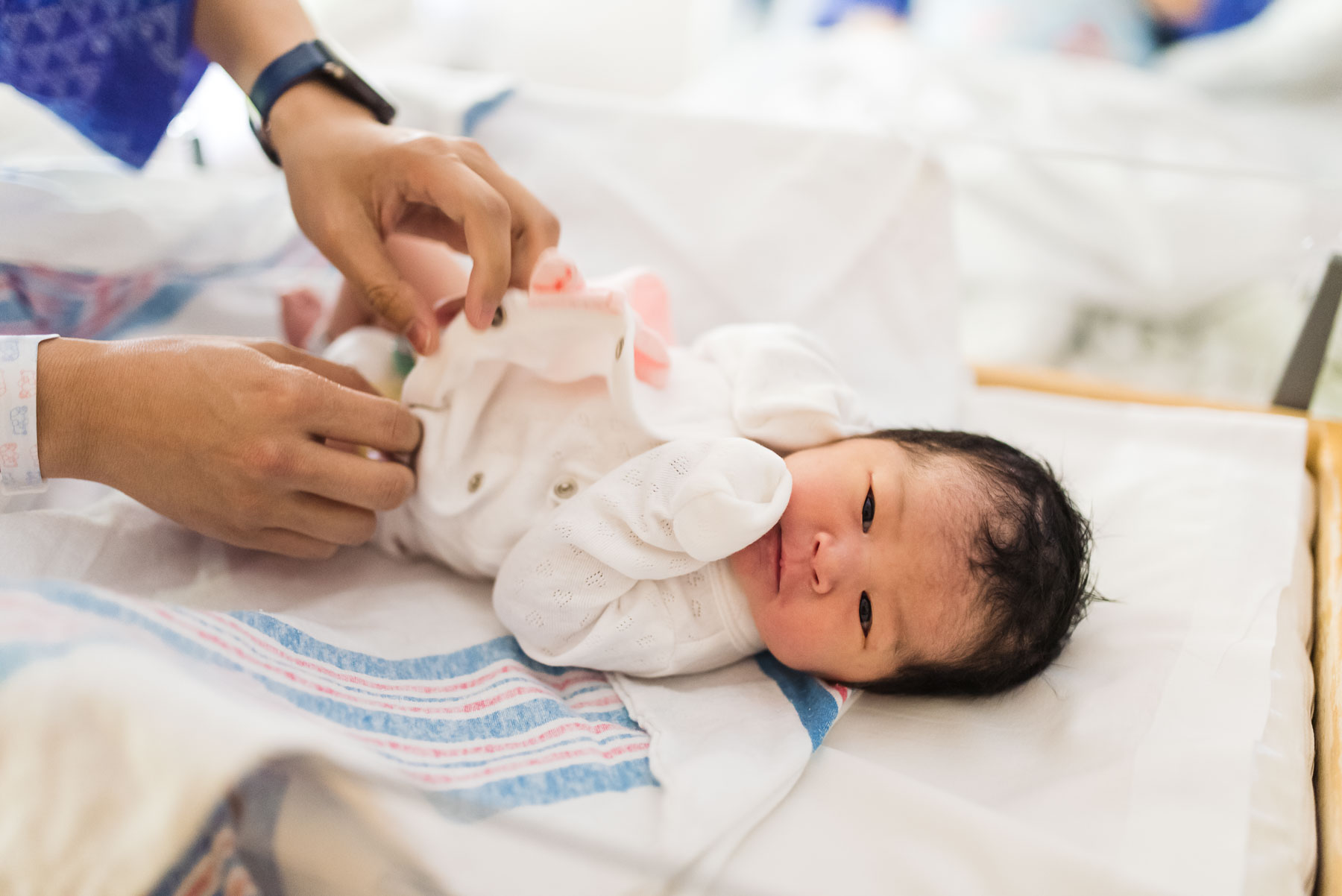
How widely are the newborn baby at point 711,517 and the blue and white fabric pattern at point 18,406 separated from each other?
31 cm

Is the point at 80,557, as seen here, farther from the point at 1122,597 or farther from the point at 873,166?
the point at 873,166

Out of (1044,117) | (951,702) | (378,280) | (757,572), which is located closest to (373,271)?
(378,280)

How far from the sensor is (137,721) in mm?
400

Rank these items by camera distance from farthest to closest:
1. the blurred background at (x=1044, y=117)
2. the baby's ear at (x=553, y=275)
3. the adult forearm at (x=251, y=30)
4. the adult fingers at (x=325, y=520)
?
1. the blurred background at (x=1044, y=117)
2. the adult forearm at (x=251, y=30)
3. the baby's ear at (x=553, y=275)
4. the adult fingers at (x=325, y=520)

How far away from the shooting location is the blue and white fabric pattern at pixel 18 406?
0.63 meters

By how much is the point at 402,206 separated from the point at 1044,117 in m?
1.44

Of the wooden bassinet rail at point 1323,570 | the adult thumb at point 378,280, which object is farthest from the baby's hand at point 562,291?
the wooden bassinet rail at point 1323,570

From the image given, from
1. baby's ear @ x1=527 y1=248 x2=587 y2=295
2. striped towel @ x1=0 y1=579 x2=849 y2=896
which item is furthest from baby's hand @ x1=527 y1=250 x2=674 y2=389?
striped towel @ x1=0 y1=579 x2=849 y2=896

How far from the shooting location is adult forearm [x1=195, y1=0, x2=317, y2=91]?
0.94 meters

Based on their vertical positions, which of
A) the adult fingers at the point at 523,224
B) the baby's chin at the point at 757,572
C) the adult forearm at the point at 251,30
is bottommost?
the baby's chin at the point at 757,572

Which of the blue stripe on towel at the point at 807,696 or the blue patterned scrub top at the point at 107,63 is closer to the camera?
the blue stripe on towel at the point at 807,696

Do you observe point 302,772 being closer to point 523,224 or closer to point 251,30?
point 523,224

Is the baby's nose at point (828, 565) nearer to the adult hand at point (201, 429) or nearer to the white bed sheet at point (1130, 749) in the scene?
the white bed sheet at point (1130, 749)

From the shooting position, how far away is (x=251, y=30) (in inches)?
37.1
